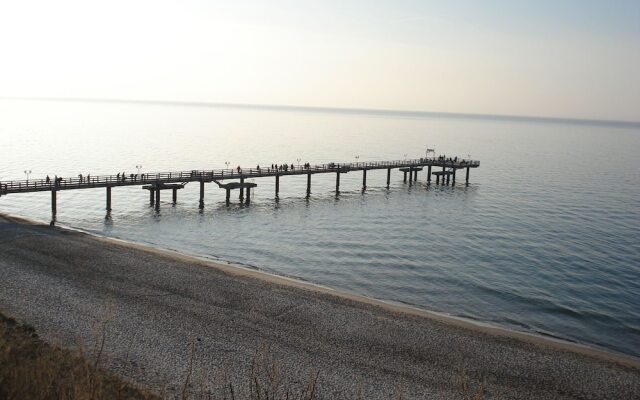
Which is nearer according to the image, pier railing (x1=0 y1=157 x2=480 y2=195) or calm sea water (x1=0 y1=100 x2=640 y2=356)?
calm sea water (x1=0 y1=100 x2=640 y2=356)

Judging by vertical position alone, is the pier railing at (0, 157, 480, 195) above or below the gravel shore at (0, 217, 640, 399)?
above

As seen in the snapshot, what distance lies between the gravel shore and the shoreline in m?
0.21

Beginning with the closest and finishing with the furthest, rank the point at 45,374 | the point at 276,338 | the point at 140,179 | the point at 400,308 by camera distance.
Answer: the point at 45,374, the point at 276,338, the point at 400,308, the point at 140,179

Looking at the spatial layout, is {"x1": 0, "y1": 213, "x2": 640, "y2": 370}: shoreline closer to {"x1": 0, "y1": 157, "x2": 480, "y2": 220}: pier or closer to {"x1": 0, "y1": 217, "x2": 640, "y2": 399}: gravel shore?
{"x1": 0, "y1": 217, "x2": 640, "y2": 399}: gravel shore

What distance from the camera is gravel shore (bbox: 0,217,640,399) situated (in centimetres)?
2095

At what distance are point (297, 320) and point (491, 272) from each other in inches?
727

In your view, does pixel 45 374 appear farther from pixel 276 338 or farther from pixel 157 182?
pixel 157 182

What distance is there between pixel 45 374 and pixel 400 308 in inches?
858

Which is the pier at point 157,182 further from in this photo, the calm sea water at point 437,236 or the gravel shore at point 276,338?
the gravel shore at point 276,338

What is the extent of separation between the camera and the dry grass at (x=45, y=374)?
9.50 metres

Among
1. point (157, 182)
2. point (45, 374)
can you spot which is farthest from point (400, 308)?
point (157, 182)

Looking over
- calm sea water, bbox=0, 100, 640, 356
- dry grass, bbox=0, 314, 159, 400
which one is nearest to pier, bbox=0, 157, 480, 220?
calm sea water, bbox=0, 100, 640, 356

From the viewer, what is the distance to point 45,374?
12438 mm

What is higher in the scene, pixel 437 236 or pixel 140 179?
pixel 140 179
